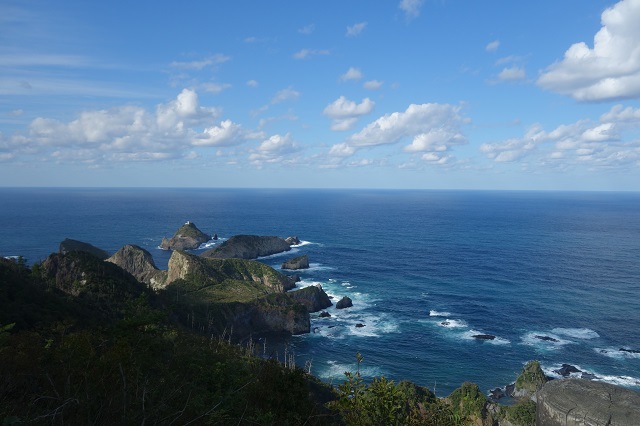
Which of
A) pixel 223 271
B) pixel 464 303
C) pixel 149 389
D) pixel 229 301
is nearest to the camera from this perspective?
pixel 149 389

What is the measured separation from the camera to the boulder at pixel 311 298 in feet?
297

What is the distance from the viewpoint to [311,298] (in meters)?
91.1

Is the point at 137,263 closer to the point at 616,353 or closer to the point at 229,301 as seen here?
the point at 229,301

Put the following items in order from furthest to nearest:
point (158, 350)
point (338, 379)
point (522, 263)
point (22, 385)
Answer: point (522, 263)
point (338, 379)
point (158, 350)
point (22, 385)

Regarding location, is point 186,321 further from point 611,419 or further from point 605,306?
point 605,306

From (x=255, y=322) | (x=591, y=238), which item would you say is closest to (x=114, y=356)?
(x=255, y=322)

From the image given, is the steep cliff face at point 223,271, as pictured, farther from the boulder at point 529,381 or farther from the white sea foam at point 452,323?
the boulder at point 529,381

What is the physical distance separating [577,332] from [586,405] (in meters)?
79.2

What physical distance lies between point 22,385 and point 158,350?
6.43 m

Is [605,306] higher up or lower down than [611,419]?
lower down

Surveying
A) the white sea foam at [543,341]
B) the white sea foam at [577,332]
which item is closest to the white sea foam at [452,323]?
the white sea foam at [543,341]

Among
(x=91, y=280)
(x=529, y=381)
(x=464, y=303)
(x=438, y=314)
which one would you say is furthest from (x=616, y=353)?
(x=91, y=280)

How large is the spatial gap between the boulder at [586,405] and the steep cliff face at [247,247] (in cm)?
13291

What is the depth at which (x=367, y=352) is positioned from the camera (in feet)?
227
